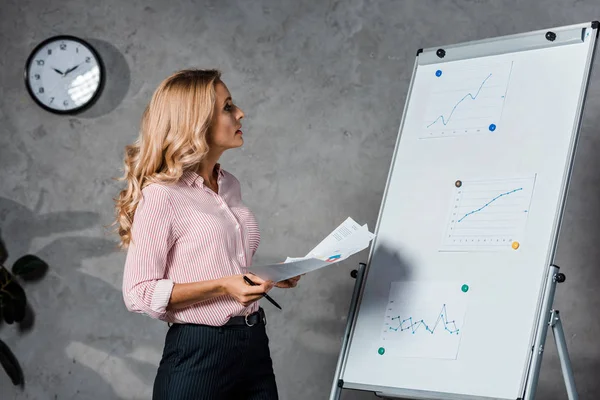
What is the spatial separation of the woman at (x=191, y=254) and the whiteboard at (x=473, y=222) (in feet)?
1.31

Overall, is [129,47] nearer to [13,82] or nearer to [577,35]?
[13,82]

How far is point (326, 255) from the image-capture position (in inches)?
77.7

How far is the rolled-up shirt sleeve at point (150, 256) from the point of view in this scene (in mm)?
1888

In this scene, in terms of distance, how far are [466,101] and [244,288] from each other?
3.04ft

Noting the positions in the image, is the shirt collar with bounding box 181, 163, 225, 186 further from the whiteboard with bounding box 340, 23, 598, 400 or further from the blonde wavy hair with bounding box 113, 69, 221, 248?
the whiteboard with bounding box 340, 23, 598, 400

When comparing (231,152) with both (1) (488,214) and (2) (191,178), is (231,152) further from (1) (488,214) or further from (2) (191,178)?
(1) (488,214)

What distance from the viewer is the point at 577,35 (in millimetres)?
2227

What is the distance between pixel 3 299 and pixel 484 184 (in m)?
2.20

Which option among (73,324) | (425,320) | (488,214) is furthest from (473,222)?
(73,324)

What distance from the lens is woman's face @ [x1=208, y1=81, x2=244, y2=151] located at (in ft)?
7.00

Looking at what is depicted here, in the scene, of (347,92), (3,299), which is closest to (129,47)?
(347,92)

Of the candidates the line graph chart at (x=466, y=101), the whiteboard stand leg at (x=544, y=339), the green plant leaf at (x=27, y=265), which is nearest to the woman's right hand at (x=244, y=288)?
the whiteboard stand leg at (x=544, y=339)

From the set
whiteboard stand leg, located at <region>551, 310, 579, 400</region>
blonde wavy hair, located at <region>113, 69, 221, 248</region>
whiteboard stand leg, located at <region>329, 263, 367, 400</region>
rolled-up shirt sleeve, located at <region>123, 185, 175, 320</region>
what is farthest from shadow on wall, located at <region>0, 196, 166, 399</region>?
whiteboard stand leg, located at <region>551, 310, 579, 400</region>

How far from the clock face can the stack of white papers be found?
1896 millimetres
